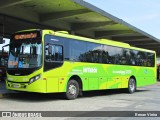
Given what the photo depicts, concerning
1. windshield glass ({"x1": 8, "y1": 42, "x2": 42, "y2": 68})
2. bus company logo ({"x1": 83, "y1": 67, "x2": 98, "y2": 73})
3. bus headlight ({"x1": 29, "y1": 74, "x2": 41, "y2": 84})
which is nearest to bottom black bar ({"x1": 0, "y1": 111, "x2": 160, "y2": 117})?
bus headlight ({"x1": 29, "y1": 74, "x2": 41, "y2": 84})

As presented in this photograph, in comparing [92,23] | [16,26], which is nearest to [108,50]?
[92,23]

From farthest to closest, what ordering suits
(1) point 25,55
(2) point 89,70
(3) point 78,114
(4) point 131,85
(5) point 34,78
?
(4) point 131,85 → (2) point 89,70 → (1) point 25,55 → (5) point 34,78 → (3) point 78,114

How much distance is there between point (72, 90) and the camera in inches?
606

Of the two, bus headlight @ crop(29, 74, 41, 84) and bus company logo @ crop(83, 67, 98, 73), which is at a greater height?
bus company logo @ crop(83, 67, 98, 73)

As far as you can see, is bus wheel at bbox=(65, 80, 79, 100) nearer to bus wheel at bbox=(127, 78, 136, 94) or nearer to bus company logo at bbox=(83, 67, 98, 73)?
bus company logo at bbox=(83, 67, 98, 73)

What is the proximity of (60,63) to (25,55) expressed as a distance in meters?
1.55

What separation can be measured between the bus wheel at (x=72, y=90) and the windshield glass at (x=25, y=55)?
2.11 m

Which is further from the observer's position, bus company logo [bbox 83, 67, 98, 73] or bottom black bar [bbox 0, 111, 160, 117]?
bus company logo [bbox 83, 67, 98, 73]

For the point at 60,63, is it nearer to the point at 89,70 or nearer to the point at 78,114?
the point at 89,70

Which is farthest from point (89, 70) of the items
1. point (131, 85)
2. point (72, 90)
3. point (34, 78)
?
point (131, 85)

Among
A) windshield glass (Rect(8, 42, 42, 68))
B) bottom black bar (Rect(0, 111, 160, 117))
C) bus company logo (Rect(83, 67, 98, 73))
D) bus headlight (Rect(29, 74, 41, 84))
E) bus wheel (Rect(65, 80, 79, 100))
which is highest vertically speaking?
windshield glass (Rect(8, 42, 42, 68))

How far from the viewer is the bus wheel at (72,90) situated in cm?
1510

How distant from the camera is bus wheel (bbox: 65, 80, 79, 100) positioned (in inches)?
595

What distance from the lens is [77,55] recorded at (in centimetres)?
1590
